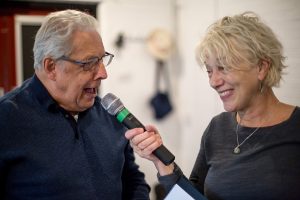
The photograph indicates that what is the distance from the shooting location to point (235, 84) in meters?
1.13

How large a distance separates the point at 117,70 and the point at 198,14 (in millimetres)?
996

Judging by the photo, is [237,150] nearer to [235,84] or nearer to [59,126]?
[235,84]

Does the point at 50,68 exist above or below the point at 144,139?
above

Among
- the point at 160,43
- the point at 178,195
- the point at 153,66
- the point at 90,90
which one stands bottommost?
the point at 178,195

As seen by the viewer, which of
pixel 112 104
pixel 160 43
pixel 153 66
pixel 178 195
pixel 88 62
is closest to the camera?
pixel 178 195

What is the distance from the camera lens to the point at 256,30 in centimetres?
110

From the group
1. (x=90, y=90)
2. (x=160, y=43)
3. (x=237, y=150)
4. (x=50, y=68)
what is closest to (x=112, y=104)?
(x=90, y=90)

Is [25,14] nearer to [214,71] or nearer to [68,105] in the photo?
[68,105]

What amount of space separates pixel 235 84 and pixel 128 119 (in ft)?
1.18

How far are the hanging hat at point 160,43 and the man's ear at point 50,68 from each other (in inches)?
82.4

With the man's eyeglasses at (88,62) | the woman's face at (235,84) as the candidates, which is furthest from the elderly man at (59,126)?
the woman's face at (235,84)

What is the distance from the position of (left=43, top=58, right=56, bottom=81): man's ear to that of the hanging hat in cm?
209

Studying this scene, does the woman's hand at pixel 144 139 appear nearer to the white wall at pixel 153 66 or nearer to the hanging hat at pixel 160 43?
the white wall at pixel 153 66

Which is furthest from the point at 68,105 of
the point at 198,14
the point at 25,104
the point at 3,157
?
the point at 198,14
